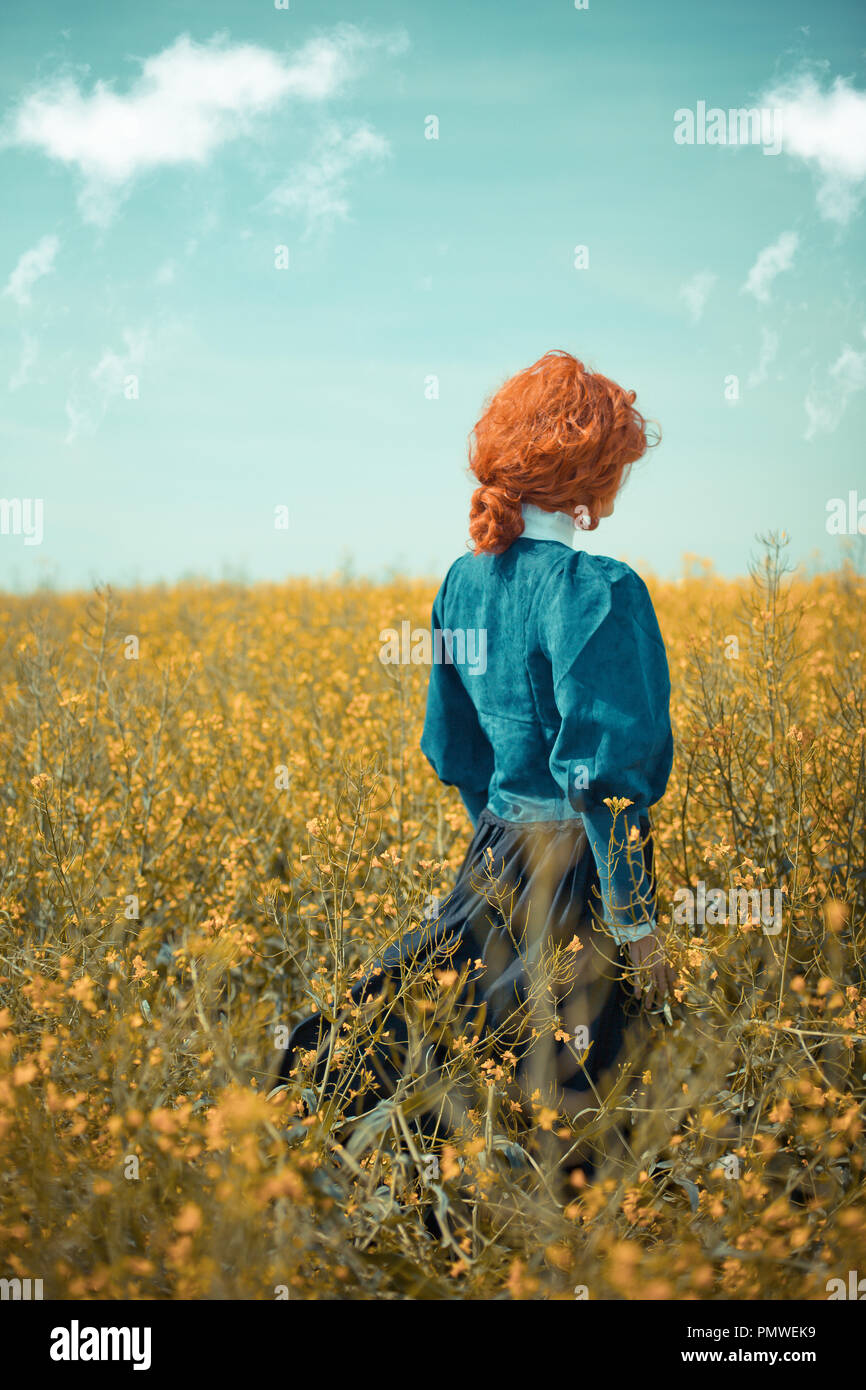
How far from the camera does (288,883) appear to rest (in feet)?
10.5

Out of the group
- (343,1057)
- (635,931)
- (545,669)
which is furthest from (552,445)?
(343,1057)

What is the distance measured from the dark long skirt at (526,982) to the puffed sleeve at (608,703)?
144 millimetres

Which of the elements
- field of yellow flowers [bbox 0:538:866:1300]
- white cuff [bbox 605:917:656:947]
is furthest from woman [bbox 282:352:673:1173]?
field of yellow flowers [bbox 0:538:866:1300]

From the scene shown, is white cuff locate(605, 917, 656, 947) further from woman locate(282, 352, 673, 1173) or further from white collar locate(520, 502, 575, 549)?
white collar locate(520, 502, 575, 549)

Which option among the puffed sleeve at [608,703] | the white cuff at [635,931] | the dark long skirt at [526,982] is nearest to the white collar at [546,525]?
the puffed sleeve at [608,703]

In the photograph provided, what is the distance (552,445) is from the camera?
5.73ft

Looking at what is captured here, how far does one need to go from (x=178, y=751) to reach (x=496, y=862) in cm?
210

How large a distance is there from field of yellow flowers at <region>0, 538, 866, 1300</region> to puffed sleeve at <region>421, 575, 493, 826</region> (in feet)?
0.61

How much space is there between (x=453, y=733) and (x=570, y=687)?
508 millimetres

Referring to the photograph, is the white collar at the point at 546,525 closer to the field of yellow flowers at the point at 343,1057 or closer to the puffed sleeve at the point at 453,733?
the puffed sleeve at the point at 453,733

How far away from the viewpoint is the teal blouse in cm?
167

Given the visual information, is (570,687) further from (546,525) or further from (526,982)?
(526,982)
